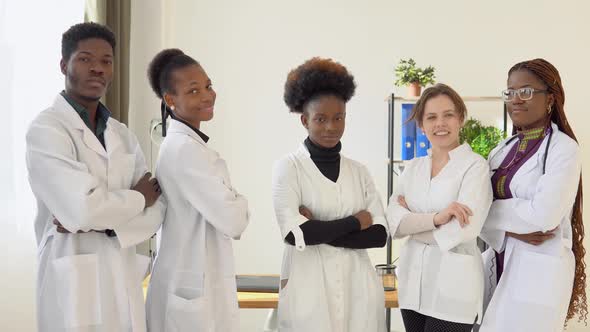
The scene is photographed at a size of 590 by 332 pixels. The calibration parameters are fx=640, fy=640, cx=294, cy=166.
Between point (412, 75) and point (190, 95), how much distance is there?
249 centimetres

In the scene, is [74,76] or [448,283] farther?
[448,283]

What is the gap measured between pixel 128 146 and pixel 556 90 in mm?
1739

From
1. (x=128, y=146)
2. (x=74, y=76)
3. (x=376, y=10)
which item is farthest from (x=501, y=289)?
(x=376, y=10)

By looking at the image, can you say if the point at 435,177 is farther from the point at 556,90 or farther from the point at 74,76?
the point at 74,76

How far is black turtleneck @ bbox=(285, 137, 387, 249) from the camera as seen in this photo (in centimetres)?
246

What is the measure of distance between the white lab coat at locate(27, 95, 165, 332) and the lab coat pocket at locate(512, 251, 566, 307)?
1470 millimetres

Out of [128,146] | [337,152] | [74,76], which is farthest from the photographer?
[337,152]

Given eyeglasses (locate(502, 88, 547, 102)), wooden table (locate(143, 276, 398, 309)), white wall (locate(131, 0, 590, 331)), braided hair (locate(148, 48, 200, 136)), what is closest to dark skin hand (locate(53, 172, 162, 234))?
braided hair (locate(148, 48, 200, 136))

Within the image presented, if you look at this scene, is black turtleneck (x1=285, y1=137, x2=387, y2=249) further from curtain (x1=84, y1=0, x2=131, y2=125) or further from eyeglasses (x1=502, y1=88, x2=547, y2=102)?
curtain (x1=84, y1=0, x2=131, y2=125)

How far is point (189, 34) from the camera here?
5.00 m

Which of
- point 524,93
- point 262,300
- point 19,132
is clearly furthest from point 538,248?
point 19,132

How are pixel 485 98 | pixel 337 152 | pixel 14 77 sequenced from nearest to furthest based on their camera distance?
pixel 337 152 < pixel 14 77 < pixel 485 98

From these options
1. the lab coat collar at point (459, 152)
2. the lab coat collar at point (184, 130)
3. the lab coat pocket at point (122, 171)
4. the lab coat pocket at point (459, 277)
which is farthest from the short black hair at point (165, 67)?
the lab coat pocket at point (459, 277)

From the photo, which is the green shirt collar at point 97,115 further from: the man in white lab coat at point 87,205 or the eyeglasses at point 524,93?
the eyeglasses at point 524,93
